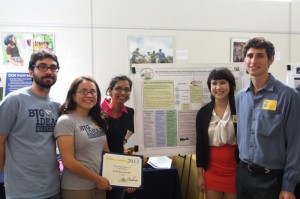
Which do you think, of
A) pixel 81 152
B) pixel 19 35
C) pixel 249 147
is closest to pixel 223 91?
pixel 249 147

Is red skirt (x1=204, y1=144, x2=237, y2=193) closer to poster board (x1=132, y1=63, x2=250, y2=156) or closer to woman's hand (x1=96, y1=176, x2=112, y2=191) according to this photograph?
poster board (x1=132, y1=63, x2=250, y2=156)

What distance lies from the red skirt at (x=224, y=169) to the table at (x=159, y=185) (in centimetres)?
65

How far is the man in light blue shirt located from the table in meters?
0.88

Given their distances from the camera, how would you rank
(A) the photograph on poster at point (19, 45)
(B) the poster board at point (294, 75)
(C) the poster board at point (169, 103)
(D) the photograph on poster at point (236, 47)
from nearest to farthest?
(C) the poster board at point (169, 103), (B) the poster board at point (294, 75), (A) the photograph on poster at point (19, 45), (D) the photograph on poster at point (236, 47)

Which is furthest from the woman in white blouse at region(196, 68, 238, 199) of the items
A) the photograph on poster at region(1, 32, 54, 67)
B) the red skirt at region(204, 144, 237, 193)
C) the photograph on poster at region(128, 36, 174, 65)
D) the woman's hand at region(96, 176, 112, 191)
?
the photograph on poster at region(1, 32, 54, 67)

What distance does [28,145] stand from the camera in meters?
1.76

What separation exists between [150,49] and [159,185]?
1843 millimetres

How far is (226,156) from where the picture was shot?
7.16 feet

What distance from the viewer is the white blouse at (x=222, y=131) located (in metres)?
2.16

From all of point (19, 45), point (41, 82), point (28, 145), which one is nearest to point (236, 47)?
point (19, 45)

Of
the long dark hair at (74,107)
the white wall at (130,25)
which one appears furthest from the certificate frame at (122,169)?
the white wall at (130,25)

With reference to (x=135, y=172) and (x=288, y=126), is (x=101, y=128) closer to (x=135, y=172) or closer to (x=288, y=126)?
(x=135, y=172)

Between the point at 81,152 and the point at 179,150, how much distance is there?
100cm

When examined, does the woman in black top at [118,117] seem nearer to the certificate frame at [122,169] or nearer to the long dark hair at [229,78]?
the certificate frame at [122,169]
